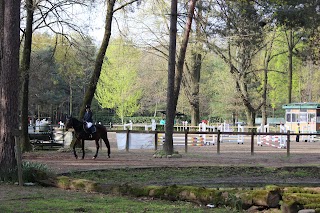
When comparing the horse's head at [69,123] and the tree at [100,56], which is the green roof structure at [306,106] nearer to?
the tree at [100,56]

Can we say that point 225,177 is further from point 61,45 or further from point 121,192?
point 61,45

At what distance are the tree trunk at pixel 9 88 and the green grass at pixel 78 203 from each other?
219cm

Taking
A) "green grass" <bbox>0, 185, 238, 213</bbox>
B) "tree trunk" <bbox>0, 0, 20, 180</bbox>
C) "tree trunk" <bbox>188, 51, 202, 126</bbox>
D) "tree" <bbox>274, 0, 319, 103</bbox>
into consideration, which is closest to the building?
"tree trunk" <bbox>188, 51, 202, 126</bbox>

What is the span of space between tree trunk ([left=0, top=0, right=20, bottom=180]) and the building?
105 feet

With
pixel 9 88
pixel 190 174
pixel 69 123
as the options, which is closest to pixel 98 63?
pixel 69 123

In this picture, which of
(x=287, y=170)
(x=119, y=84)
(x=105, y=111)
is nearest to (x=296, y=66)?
(x=119, y=84)

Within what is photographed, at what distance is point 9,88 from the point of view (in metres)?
11.8

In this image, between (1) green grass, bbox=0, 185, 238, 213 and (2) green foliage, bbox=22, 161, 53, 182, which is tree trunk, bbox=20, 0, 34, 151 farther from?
(1) green grass, bbox=0, 185, 238, 213

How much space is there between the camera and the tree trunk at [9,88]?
1156 centimetres

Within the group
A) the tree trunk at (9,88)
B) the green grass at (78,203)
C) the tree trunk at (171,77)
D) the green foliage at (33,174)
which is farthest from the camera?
the tree trunk at (171,77)

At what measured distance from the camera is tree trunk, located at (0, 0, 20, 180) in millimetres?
11562

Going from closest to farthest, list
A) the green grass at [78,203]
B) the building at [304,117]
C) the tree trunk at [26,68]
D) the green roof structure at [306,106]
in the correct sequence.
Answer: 1. the green grass at [78,203]
2. the tree trunk at [26,68]
3. the green roof structure at [306,106]
4. the building at [304,117]

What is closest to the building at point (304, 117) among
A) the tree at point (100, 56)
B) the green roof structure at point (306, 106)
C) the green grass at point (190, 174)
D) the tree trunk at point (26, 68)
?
the green roof structure at point (306, 106)

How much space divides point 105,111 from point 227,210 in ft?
213
